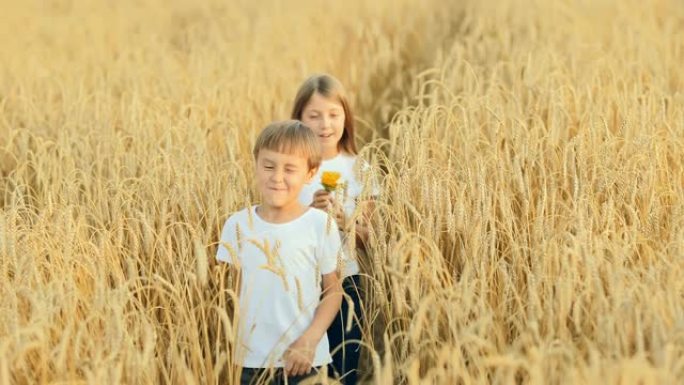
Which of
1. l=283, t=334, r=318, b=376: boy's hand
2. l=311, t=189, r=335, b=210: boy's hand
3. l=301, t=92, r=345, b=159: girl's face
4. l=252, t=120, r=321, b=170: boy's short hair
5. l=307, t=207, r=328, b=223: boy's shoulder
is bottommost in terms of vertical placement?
l=283, t=334, r=318, b=376: boy's hand

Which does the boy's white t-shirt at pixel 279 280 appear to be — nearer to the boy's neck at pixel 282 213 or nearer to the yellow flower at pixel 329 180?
the boy's neck at pixel 282 213

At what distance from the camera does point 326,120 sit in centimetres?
322

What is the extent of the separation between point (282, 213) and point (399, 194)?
1.81 ft

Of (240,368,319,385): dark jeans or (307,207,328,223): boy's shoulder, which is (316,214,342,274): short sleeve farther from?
(240,368,319,385): dark jeans

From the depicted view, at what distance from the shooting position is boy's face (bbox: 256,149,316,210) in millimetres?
2543

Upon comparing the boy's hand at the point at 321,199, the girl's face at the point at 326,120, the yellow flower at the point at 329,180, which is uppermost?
the girl's face at the point at 326,120

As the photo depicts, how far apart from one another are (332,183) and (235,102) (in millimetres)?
1997

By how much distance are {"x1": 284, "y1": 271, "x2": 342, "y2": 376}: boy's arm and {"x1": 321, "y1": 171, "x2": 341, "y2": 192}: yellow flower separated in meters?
0.43

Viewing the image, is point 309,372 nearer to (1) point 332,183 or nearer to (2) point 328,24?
(1) point 332,183

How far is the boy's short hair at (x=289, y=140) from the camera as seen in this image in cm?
256

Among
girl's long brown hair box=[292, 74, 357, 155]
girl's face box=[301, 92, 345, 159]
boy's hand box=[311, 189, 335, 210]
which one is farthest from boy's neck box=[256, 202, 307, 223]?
girl's long brown hair box=[292, 74, 357, 155]

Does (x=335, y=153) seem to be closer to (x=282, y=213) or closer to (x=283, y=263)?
(x=282, y=213)

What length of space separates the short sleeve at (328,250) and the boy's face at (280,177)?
0.42 feet

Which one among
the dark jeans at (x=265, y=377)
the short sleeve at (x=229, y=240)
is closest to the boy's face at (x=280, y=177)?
the short sleeve at (x=229, y=240)
